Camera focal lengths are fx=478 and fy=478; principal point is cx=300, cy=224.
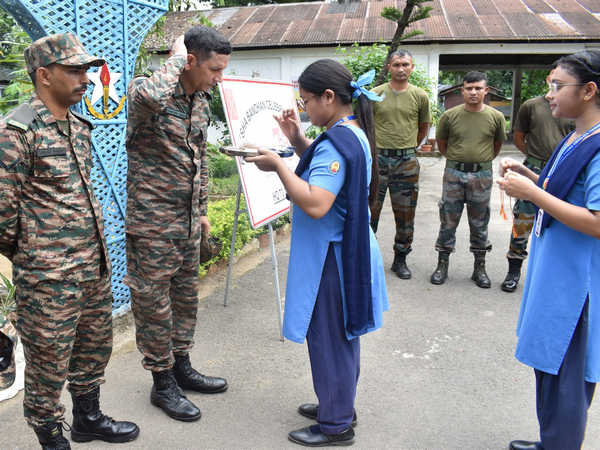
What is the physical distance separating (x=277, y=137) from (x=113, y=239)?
5.05 ft

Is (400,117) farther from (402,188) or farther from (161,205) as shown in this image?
(161,205)

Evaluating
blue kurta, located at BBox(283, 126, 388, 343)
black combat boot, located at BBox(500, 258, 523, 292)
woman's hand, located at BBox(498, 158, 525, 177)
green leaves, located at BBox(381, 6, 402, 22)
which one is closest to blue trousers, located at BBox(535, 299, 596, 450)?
woman's hand, located at BBox(498, 158, 525, 177)

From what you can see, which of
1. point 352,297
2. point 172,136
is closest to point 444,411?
point 352,297

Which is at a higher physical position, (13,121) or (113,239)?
(13,121)

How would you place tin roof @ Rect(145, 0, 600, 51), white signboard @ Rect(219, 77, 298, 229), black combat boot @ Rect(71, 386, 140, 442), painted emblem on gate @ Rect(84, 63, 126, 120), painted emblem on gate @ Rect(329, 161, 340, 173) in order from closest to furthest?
1. painted emblem on gate @ Rect(329, 161, 340, 173)
2. black combat boot @ Rect(71, 386, 140, 442)
3. painted emblem on gate @ Rect(84, 63, 126, 120)
4. white signboard @ Rect(219, 77, 298, 229)
5. tin roof @ Rect(145, 0, 600, 51)

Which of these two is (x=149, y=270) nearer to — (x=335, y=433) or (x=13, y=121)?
(x=13, y=121)

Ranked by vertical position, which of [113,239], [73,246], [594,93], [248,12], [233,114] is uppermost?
[248,12]

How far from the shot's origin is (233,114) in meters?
3.53

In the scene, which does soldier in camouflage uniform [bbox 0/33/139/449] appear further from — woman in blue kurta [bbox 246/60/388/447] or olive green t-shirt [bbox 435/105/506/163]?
olive green t-shirt [bbox 435/105/506/163]

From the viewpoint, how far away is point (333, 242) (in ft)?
7.39

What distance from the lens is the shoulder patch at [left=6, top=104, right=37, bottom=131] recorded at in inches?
76.0

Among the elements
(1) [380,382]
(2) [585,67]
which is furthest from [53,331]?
(2) [585,67]

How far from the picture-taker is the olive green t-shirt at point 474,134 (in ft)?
15.2

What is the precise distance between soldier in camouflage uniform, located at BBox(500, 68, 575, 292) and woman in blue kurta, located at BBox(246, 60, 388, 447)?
2.75 meters
